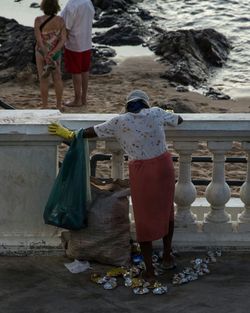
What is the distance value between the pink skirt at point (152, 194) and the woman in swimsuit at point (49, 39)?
535cm

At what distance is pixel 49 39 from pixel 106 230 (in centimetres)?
543

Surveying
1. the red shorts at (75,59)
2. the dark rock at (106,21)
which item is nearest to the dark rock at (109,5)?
the dark rock at (106,21)

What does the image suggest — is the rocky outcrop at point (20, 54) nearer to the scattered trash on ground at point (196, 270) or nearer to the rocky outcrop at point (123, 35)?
the rocky outcrop at point (123, 35)

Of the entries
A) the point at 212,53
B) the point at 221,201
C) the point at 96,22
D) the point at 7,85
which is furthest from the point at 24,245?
the point at 96,22

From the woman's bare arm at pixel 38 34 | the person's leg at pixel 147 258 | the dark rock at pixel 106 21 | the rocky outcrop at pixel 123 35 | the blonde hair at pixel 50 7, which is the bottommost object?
the rocky outcrop at pixel 123 35

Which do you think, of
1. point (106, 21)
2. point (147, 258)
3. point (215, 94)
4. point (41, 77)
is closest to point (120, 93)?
point (215, 94)

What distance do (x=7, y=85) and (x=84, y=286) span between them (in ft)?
38.0

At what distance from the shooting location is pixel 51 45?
1159 centimetres

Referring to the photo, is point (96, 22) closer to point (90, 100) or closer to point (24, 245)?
point (90, 100)

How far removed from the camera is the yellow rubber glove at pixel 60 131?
20.9 ft

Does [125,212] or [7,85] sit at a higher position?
[125,212]

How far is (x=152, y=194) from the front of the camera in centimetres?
619

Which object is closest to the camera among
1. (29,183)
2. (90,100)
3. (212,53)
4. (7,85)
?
(29,183)

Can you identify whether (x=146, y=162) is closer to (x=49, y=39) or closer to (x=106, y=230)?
(x=106, y=230)
